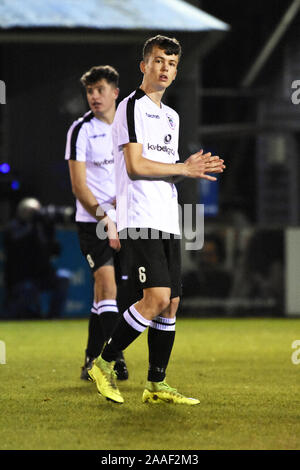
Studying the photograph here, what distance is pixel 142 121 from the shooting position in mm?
6602

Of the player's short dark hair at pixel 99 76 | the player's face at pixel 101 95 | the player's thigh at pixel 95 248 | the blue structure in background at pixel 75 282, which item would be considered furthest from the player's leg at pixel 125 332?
the blue structure in background at pixel 75 282

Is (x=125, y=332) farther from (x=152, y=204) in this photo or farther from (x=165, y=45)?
(x=165, y=45)

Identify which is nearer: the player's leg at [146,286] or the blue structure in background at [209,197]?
the player's leg at [146,286]

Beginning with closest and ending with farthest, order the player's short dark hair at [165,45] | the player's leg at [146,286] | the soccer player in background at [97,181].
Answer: the player's leg at [146,286]
the player's short dark hair at [165,45]
the soccer player in background at [97,181]

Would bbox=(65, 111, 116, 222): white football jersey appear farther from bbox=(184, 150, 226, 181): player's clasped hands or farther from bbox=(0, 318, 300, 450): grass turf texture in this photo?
bbox=(184, 150, 226, 181): player's clasped hands

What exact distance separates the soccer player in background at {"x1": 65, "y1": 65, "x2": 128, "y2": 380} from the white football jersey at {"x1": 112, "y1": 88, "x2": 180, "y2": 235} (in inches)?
47.0

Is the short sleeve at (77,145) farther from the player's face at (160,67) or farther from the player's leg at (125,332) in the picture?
the player's leg at (125,332)

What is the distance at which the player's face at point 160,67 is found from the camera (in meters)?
6.60

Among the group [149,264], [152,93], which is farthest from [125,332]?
[152,93]

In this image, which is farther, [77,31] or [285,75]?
[285,75]

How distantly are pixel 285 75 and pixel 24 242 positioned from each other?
1593 cm

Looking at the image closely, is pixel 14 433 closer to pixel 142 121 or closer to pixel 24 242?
pixel 142 121

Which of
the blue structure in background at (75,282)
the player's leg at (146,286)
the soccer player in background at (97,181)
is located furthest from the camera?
the blue structure in background at (75,282)

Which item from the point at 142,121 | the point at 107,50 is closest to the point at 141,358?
the point at 142,121
